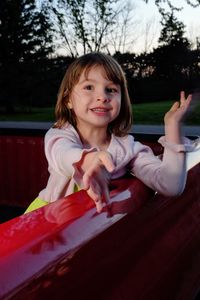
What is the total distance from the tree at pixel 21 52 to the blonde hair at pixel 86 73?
27047 mm

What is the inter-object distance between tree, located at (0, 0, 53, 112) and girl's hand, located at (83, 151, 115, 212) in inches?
1100

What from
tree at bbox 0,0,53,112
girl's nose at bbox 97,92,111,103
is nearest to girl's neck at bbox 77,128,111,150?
girl's nose at bbox 97,92,111,103

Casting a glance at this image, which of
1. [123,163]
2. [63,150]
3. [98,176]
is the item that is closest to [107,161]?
[98,176]

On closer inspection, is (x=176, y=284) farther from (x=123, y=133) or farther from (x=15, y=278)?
(x=15, y=278)

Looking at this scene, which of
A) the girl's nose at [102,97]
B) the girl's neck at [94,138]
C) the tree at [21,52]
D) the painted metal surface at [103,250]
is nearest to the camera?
the painted metal surface at [103,250]

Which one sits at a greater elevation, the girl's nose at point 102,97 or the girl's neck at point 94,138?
the girl's nose at point 102,97

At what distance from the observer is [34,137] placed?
339 centimetres

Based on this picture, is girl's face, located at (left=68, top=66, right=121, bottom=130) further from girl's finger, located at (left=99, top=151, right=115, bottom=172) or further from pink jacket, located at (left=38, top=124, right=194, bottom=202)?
girl's finger, located at (left=99, top=151, right=115, bottom=172)

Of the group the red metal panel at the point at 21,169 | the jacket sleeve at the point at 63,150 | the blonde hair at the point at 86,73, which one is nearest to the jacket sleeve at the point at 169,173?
the jacket sleeve at the point at 63,150

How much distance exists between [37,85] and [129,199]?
91.7ft

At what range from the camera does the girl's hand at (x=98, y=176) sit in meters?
1.17

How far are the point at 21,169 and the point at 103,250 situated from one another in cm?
226

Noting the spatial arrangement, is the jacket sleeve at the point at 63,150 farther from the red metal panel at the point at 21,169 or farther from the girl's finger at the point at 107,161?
the red metal panel at the point at 21,169

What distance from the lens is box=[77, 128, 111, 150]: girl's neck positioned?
1.99 m
